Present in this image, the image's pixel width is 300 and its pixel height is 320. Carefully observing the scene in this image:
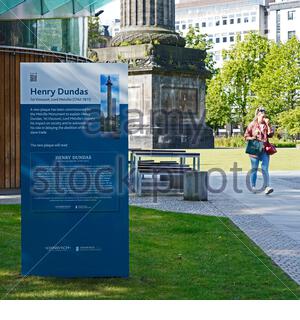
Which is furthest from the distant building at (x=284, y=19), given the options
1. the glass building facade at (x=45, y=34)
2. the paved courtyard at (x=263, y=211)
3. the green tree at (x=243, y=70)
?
the glass building facade at (x=45, y=34)

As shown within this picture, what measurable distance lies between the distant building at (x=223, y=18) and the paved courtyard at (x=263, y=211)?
4995 inches

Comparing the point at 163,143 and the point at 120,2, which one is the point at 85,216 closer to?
the point at 163,143

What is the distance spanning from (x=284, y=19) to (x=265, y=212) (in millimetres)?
128447

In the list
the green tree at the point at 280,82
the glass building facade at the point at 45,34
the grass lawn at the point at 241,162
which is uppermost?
the green tree at the point at 280,82

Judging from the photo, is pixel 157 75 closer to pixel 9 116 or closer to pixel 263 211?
pixel 9 116

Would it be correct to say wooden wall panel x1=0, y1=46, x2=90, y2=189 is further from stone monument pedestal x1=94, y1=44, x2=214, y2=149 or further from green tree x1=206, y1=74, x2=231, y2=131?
green tree x1=206, y1=74, x2=231, y2=131

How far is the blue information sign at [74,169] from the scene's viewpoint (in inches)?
303

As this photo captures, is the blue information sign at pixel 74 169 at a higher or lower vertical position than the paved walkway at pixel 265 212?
higher

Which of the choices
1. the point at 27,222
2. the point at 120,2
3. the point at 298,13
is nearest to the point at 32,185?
the point at 27,222

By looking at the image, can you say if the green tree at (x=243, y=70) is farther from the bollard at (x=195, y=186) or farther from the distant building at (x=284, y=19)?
the bollard at (x=195, y=186)

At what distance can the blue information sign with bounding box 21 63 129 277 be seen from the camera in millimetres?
7707

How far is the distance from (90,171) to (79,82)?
0.94 metres

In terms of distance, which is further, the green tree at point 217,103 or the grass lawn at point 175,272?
the green tree at point 217,103

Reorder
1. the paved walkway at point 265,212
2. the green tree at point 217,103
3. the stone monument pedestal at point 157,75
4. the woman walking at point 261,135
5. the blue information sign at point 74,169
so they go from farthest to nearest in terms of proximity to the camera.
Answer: the green tree at point 217,103
the stone monument pedestal at point 157,75
the woman walking at point 261,135
the paved walkway at point 265,212
the blue information sign at point 74,169
